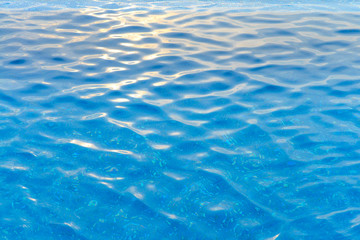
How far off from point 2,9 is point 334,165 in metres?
7.64

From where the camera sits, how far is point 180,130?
14.3 feet

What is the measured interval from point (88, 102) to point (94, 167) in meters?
1.32

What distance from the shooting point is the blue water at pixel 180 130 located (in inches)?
129

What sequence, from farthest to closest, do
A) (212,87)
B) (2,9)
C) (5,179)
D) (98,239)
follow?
(2,9) → (212,87) → (5,179) → (98,239)

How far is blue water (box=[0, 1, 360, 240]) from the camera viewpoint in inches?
129

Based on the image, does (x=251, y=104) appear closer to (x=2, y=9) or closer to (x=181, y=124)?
(x=181, y=124)

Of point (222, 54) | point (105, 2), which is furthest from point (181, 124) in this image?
point (105, 2)

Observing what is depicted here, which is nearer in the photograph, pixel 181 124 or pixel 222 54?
pixel 181 124

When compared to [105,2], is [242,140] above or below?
below

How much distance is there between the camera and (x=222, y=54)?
6.13 meters

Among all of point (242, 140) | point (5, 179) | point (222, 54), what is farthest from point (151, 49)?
point (5, 179)

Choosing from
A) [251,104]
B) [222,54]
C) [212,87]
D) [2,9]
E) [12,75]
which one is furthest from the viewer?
[2,9]

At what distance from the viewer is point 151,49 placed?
6.32 meters

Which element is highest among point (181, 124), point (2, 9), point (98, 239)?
point (2, 9)
